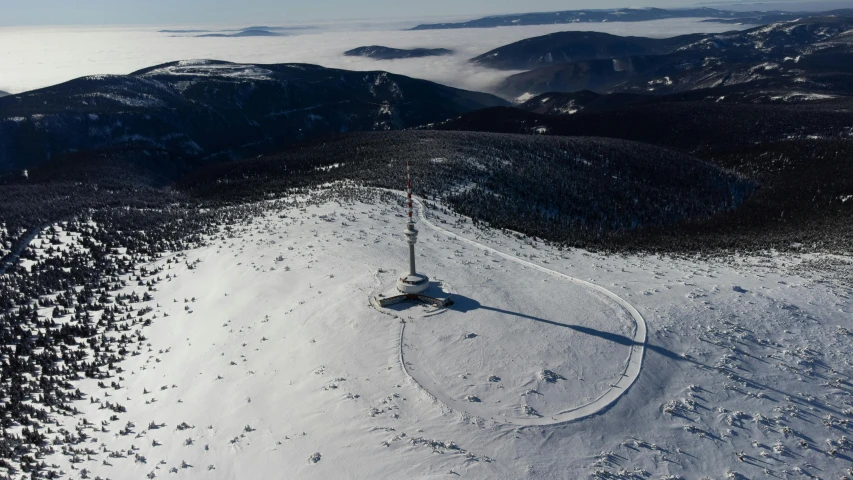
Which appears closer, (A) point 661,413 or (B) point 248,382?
(A) point 661,413

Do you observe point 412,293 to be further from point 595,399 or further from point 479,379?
point 595,399

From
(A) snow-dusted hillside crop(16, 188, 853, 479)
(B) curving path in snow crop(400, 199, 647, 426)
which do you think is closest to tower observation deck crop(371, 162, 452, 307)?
(A) snow-dusted hillside crop(16, 188, 853, 479)

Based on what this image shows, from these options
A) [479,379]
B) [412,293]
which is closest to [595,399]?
[479,379]

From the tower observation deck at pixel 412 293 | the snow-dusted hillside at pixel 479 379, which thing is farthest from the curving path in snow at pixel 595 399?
the tower observation deck at pixel 412 293

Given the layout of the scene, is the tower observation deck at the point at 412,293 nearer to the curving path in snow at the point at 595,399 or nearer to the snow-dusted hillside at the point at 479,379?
the snow-dusted hillside at the point at 479,379

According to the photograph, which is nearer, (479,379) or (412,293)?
(479,379)

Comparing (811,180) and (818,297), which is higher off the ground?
→ (818,297)

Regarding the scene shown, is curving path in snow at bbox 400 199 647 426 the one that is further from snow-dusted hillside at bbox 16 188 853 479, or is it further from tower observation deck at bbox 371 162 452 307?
tower observation deck at bbox 371 162 452 307

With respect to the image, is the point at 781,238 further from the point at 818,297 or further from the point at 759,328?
the point at 759,328

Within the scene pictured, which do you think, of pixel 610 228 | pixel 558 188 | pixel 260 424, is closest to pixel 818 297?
pixel 260 424
